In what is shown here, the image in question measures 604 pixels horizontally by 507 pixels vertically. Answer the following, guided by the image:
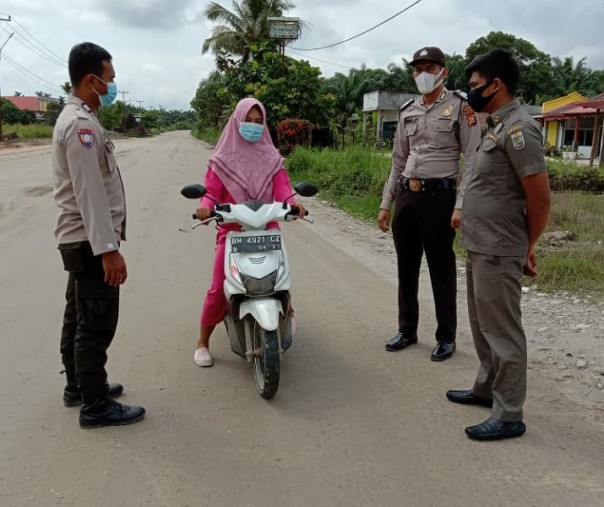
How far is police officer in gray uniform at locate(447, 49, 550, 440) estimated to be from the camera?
2.86 metres

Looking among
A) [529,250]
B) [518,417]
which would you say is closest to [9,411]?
[518,417]

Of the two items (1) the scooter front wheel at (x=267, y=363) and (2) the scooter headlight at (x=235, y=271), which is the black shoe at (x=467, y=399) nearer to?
(1) the scooter front wheel at (x=267, y=363)

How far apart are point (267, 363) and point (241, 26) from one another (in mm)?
26611

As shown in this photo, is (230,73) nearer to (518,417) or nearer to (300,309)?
(300,309)

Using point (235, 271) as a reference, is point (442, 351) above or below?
below

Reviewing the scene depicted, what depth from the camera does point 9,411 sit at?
3.16 meters

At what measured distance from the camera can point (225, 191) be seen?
3785mm

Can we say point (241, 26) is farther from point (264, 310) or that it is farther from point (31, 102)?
point (31, 102)

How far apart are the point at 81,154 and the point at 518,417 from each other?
253cm

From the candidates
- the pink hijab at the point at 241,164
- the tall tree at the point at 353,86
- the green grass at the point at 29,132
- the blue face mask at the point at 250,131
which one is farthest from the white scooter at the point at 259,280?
the green grass at the point at 29,132

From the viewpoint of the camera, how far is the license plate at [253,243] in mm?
3381

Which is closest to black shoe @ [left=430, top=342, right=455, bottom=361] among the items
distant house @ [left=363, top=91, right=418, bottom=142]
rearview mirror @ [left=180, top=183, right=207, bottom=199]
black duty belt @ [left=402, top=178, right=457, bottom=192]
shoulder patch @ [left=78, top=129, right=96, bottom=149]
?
black duty belt @ [left=402, top=178, right=457, bottom=192]

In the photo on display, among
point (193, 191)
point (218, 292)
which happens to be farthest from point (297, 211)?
point (218, 292)

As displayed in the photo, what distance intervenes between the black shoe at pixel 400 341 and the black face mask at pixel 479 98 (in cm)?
181
